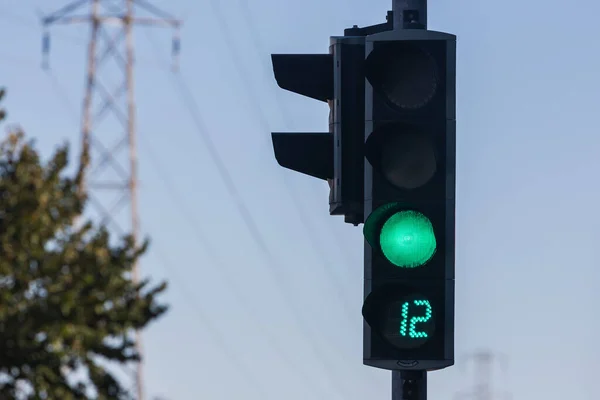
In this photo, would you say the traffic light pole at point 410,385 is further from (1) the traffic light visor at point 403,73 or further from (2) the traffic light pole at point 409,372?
(1) the traffic light visor at point 403,73

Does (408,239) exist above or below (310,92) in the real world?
below

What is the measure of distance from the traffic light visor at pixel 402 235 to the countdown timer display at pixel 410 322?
21 centimetres

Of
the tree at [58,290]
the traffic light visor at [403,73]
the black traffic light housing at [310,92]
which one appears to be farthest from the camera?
the tree at [58,290]

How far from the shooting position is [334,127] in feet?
30.0

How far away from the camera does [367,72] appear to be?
8828 mm

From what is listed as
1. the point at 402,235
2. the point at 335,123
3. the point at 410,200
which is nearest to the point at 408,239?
the point at 402,235

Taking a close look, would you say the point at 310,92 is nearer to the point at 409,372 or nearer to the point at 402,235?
the point at 402,235

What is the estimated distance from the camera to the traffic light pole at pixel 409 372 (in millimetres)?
8680

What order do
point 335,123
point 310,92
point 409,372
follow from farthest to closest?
point 310,92, point 335,123, point 409,372

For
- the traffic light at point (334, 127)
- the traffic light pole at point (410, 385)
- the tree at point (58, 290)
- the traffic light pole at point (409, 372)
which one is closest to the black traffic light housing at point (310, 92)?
the traffic light at point (334, 127)

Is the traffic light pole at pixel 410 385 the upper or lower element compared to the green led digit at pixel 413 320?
lower

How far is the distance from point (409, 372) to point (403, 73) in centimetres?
169

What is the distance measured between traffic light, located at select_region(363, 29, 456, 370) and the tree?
10.8 meters

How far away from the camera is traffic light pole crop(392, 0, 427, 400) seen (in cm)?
868
